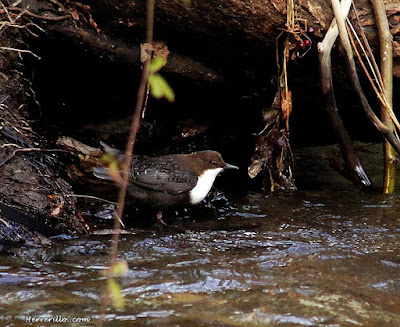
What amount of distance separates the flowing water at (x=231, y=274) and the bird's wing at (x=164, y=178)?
309 millimetres

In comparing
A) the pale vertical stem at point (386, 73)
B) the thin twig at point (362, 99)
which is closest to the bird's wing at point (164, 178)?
the thin twig at point (362, 99)

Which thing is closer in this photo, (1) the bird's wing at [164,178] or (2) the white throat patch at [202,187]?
(1) the bird's wing at [164,178]

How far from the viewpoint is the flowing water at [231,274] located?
2674mm

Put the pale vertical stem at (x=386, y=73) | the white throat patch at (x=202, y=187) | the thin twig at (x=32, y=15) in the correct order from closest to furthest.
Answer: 1. the thin twig at (x=32, y=15)
2. the pale vertical stem at (x=386, y=73)
3. the white throat patch at (x=202, y=187)

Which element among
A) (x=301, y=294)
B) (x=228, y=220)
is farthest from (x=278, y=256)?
(x=228, y=220)

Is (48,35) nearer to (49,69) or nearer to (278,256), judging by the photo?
(49,69)

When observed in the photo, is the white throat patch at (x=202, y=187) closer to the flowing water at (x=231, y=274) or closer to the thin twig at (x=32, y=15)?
the flowing water at (x=231, y=274)

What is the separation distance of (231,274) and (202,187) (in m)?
2.01

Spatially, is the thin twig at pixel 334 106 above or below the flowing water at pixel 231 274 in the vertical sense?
above

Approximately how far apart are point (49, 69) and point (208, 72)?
141 cm

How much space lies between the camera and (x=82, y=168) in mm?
5188

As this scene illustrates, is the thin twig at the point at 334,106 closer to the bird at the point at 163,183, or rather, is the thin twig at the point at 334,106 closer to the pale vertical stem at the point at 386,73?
the pale vertical stem at the point at 386,73

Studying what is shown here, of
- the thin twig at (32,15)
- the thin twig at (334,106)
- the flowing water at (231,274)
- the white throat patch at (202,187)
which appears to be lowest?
the flowing water at (231,274)

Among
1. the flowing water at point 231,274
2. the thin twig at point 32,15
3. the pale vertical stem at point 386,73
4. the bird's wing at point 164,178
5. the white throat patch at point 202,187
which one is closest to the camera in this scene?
the flowing water at point 231,274
